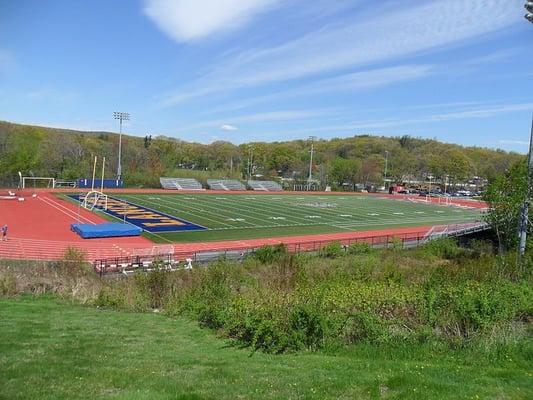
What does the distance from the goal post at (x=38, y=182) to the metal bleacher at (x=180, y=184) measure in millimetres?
19113

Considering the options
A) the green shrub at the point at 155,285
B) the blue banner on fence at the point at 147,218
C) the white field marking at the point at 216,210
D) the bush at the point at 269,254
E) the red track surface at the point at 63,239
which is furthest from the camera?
the white field marking at the point at 216,210

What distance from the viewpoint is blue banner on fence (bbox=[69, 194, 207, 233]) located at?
4384 centimetres

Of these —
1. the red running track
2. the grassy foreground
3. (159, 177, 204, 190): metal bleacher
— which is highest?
(159, 177, 204, 190): metal bleacher

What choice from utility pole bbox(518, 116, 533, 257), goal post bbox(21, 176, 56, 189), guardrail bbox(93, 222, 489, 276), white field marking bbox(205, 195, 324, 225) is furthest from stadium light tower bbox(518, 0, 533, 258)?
goal post bbox(21, 176, 56, 189)

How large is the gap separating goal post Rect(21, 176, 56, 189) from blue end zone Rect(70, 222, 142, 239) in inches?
1752

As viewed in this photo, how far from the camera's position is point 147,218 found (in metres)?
49.3

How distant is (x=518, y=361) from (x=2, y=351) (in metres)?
9.19

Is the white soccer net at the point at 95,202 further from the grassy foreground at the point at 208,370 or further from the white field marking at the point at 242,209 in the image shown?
the grassy foreground at the point at 208,370

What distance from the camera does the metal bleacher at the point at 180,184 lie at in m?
91.8

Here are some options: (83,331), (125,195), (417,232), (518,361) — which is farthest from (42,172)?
(518,361)

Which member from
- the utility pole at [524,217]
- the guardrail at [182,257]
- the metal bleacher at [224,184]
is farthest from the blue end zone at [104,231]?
the metal bleacher at [224,184]

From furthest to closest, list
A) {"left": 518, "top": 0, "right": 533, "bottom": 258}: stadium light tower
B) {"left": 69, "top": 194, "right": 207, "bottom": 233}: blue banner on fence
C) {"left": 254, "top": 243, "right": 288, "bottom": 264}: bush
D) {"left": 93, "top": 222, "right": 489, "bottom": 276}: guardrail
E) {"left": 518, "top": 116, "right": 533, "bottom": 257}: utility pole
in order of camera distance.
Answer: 1. {"left": 69, "top": 194, "right": 207, "bottom": 233}: blue banner on fence
2. {"left": 254, "top": 243, "right": 288, "bottom": 264}: bush
3. {"left": 93, "top": 222, "right": 489, "bottom": 276}: guardrail
4. {"left": 518, "top": 116, "right": 533, "bottom": 257}: utility pole
5. {"left": 518, "top": 0, "right": 533, "bottom": 258}: stadium light tower

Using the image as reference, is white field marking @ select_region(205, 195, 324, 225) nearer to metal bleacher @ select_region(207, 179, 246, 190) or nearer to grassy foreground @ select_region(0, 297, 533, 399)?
metal bleacher @ select_region(207, 179, 246, 190)

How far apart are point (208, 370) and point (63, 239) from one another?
31.7 metres
